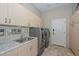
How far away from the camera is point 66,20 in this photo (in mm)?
2166

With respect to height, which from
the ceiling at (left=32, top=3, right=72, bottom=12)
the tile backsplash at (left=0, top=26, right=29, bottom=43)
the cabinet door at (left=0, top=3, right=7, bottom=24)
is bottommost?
the tile backsplash at (left=0, top=26, right=29, bottom=43)

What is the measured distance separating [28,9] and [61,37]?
3.70 feet

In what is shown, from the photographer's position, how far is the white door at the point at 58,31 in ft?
7.13

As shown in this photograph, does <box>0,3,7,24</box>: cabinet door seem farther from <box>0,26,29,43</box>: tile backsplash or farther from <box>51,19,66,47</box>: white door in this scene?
<box>51,19,66,47</box>: white door

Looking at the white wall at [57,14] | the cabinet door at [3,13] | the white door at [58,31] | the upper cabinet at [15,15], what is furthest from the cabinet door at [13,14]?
the white door at [58,31]

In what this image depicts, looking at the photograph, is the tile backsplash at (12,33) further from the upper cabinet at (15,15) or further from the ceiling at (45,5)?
the ceiling at (45,5)

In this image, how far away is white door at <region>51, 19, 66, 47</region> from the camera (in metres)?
2.17

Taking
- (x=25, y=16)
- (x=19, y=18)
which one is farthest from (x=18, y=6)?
(x=25, y=16)

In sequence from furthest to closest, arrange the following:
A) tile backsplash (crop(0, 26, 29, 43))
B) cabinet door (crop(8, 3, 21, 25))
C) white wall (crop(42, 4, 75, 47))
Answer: white wall (crop(42, 4, 75, 47)), tile backsplash (crop(0, 26, 29, 43)), cabinet door (crop(8, 3, 21, 25))

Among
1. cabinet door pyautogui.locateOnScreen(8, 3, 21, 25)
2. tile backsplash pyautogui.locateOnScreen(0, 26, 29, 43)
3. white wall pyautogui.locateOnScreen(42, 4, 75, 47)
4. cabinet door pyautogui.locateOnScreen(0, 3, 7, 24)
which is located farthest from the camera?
white wall pyautogui.locateOnScreen(42, 4, 75, 47)

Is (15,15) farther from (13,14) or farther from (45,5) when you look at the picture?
(45,5)

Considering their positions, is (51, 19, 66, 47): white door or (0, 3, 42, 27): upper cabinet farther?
(51, 19, 66, 47): white door

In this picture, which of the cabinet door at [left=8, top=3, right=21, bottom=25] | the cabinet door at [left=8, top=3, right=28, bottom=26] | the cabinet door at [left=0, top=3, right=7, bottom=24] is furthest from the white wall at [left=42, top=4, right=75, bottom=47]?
the cabinet door at [left=0, top=3, right=7, bottom=24]

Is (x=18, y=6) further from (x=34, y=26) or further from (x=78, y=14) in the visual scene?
(x=78, y=14)
